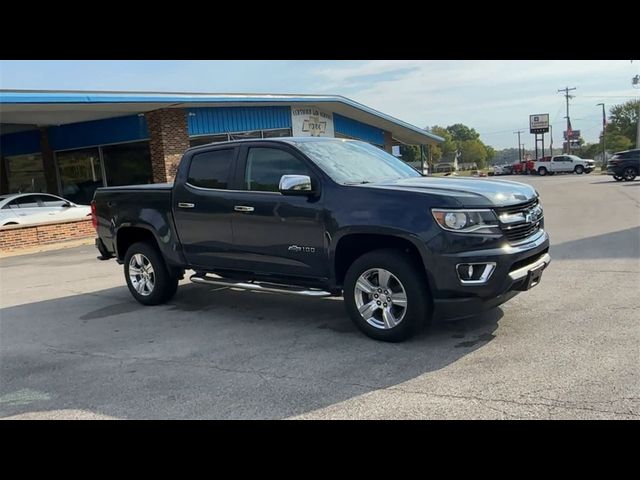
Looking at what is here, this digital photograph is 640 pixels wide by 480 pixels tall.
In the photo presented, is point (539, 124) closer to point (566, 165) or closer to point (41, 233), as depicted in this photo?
point (566, 165)

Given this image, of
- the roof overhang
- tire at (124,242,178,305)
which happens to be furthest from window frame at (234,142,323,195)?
the roof overhang

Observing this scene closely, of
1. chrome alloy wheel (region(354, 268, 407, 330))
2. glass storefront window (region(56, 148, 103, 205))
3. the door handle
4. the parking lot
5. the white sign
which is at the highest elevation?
the white sign

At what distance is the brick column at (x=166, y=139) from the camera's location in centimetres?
1938

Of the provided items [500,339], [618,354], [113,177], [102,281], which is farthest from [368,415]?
[113,177]

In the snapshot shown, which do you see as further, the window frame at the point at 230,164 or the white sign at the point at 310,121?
the white sign at the point at 310,121

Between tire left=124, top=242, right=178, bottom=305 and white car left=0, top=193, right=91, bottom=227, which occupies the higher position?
white car left=0, top=193, right=91, bottom=227

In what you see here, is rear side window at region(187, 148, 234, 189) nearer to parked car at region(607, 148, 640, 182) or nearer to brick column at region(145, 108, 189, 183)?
brick column at region(145, 108, 189, 183)

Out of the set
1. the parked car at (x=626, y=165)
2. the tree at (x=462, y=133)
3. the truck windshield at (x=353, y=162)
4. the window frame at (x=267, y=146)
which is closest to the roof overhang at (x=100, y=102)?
the window frame at (x=267, y=146)

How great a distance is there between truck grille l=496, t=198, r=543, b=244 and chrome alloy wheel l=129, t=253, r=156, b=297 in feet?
14.5

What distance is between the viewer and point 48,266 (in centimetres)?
1245

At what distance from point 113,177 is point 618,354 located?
65.7 ft

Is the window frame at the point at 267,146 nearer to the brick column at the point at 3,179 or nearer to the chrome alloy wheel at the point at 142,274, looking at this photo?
the chrome alloy wheel at the point at 142,274

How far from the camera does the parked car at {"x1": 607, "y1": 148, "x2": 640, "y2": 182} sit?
30.0 meters

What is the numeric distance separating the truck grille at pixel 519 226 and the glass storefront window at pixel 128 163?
1688 centimetres
